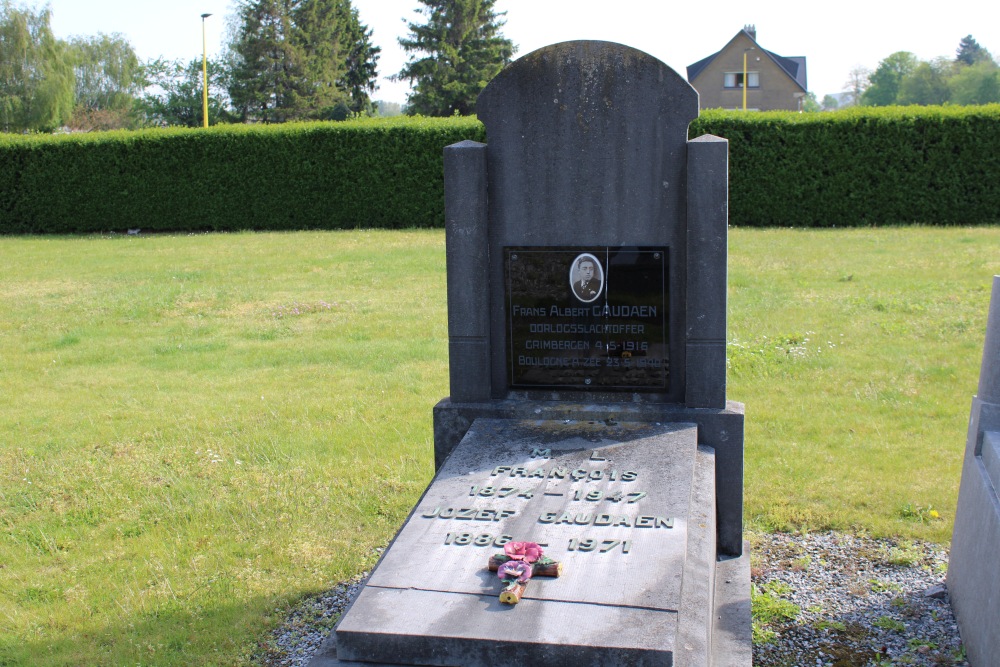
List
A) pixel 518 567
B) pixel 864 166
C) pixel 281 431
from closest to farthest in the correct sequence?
pixel 518 567
pixel 281 431
pixel 864 166

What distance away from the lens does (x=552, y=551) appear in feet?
9.76

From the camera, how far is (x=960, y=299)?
10.1 metres

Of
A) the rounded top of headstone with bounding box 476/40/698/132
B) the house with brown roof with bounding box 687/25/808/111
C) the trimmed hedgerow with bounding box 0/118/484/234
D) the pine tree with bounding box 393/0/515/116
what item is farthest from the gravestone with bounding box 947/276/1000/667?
the house with brown roof with bounding box 687/25/808/111

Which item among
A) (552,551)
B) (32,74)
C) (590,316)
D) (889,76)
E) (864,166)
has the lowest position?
(552,551)

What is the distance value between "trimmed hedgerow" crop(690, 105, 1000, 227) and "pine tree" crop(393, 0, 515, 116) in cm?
2723

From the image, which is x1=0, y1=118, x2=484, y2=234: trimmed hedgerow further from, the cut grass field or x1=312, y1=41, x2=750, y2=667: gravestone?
x1=312, y1=41, x2=750, y2=667: gravestone

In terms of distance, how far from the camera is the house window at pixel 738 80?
61.5 m

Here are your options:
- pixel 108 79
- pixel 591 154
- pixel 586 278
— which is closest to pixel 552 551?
pixel 586 278

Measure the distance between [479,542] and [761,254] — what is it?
1261 cm

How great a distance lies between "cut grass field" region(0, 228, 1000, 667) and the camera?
419 cm

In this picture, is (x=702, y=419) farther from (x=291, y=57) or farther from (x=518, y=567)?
(x=291, y=57)

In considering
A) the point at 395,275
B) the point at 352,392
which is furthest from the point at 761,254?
the point at 352,392

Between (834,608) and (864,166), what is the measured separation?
1738cm

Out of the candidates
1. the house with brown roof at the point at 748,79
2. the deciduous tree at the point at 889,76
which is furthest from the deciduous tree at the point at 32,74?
the deciduous tree at the point at 889,76
